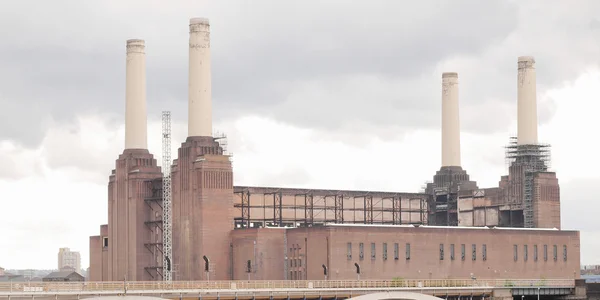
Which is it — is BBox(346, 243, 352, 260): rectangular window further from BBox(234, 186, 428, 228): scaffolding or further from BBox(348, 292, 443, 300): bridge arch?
BBox(348, 292, 443, 300): bridge arch

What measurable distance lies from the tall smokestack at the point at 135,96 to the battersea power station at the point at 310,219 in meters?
0.13

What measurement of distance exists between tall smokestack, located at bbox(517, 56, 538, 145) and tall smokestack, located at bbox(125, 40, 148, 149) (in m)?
52.4

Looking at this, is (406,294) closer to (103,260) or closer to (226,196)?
(226,196)

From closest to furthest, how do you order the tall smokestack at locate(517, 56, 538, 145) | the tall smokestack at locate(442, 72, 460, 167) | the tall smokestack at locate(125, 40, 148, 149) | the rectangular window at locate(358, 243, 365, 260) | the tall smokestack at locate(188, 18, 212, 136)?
the rectangular window at locate(358, 243, 365, 260) → the tall smokestack at locate(188, 18, 212, 136) → the tall smokestack at locate(125, 40, 148, 149) → the tall smokestack at locate(517, 56, 538, 145) → the tall smokestack at locate(442, 72, 460, 167)

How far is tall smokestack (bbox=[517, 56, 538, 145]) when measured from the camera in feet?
571

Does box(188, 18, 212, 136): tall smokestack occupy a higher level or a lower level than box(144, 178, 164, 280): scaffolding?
higher

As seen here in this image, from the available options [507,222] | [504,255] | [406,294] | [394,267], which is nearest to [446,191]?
[507,222]

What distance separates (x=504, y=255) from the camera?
159500mm

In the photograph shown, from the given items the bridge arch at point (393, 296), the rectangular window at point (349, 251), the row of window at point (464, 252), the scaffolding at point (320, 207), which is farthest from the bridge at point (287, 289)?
the scaffolding at point (320, 207)

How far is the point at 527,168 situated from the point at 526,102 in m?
9.42

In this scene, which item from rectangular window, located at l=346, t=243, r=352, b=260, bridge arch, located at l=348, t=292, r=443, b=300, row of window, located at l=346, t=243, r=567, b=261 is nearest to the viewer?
bridge arch, located at l=348, t=292, r=443, b=300

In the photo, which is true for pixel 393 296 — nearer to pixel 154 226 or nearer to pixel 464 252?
pixel 464 252

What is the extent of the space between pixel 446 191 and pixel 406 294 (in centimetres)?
6881

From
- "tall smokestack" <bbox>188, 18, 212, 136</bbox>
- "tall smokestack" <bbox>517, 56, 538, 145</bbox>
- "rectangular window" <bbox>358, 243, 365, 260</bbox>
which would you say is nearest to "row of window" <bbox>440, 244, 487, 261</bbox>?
"rectangular window" <bbox>358, 243, 365, 260</bbox>
